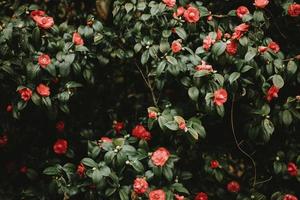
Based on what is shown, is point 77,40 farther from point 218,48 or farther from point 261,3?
point 261,3

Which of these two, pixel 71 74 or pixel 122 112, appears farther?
pixel 122 112

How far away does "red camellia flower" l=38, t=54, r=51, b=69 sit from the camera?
2.16m

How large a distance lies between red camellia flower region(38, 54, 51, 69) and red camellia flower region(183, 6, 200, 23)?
0.73 meters

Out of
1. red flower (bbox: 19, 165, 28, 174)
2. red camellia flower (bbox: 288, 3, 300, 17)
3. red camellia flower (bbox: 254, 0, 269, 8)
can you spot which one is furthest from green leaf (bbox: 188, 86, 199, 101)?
red flower (bbox: 19, 165, 28, 174)

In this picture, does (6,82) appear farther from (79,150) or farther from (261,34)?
(261,34)

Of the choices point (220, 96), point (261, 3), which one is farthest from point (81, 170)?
point (261, 3)

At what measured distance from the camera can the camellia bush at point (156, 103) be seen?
2.14 metres

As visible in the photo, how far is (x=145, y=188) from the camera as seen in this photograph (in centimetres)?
206

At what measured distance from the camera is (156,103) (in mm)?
2330

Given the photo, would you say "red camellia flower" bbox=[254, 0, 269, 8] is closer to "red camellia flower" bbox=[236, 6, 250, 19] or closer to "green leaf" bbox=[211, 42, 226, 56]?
"red camellia flower" bbox=[236, 6, 250, 19]

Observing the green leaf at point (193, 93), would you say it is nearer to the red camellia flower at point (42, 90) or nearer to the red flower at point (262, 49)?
the red flower at point (262, 49)

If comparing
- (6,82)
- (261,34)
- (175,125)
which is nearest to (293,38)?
(261,34)

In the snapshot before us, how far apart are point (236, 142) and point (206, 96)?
502 mm

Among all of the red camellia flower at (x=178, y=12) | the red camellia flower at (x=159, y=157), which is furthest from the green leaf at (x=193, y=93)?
the red camellia flower at (x=178, y=12)
